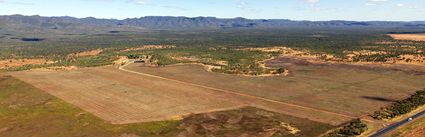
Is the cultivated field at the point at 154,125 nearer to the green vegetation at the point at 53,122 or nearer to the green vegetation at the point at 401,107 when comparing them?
the green vegetation at the point at 53,122

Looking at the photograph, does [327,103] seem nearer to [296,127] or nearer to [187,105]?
[296,127]

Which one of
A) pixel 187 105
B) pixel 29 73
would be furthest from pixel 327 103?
pixel 29 73

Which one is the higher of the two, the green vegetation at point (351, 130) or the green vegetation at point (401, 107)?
the green vegetation at point (401, 107)

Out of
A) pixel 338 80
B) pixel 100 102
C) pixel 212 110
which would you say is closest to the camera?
pixel 212 110

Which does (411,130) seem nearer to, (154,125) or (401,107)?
(401,107)

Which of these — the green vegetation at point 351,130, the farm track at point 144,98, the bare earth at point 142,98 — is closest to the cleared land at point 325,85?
the farm track at point 144,98

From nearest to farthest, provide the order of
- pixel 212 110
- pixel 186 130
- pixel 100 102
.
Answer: pixel 186 130 → pixel 212 110 → pixel 100 102

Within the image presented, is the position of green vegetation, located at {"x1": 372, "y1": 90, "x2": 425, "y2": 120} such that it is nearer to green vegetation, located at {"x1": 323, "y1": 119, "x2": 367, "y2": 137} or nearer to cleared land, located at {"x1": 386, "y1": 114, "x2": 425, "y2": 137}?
cleared land, located at {"x1": 386, "y1": 114, "x2": 425, "y2": 137}
